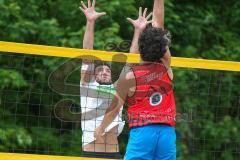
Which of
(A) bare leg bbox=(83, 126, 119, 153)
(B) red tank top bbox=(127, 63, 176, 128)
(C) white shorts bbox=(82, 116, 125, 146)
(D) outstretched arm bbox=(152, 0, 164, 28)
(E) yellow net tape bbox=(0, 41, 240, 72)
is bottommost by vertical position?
(A) bare leg bbox=(83, 126, 119, 153)

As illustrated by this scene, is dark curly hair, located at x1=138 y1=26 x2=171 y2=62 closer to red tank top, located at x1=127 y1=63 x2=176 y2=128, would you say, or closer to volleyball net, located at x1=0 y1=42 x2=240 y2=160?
red tank top, located at x1=127 y1=63 x2=176 y2=128

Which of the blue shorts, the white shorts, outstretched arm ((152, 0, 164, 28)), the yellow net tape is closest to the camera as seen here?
the blue shorts

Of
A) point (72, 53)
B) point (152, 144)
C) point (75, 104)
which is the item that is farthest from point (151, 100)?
point (75, 104)

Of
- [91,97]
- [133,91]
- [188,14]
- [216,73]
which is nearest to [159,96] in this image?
[133,91]

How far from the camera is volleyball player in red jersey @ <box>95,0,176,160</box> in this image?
535cm

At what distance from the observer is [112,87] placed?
6691 mm

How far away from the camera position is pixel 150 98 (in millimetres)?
5434

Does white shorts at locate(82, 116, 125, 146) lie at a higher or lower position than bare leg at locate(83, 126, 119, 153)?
higher

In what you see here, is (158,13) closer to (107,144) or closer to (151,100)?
(151,100)

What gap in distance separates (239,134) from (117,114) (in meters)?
4.18

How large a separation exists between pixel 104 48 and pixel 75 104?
5.85 feet

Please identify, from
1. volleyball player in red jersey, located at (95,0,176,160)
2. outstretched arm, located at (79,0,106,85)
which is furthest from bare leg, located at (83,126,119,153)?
volleyball player in red jersey, located at (95,0,176,160)

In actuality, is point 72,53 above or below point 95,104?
above

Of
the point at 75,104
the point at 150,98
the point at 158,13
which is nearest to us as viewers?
the point at 150,98
